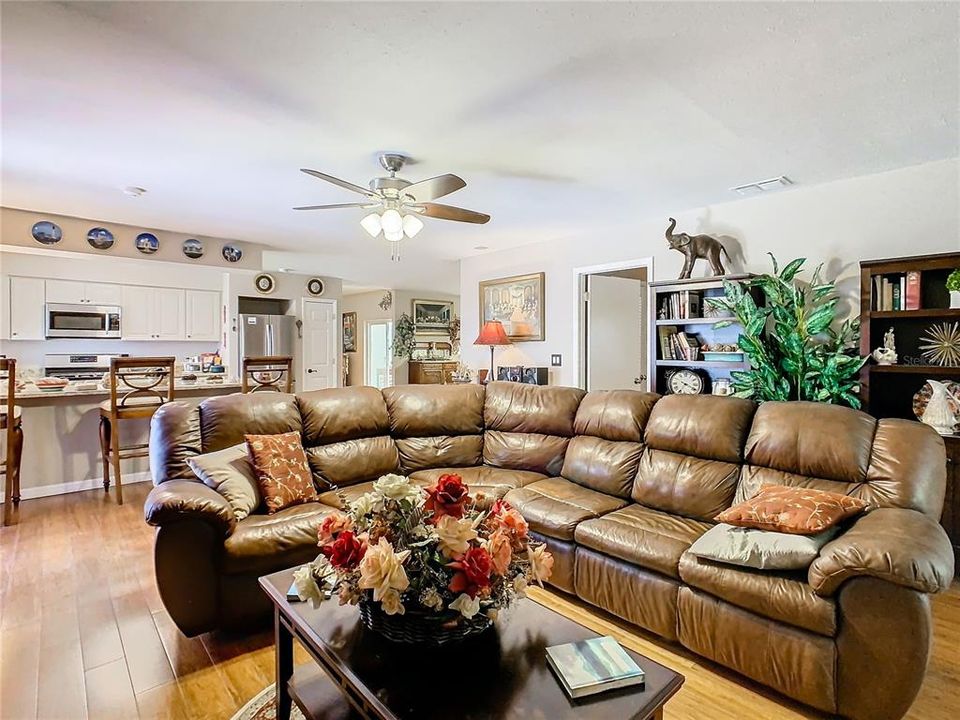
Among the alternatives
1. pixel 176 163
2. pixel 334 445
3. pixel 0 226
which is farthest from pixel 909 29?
pixel 0 226

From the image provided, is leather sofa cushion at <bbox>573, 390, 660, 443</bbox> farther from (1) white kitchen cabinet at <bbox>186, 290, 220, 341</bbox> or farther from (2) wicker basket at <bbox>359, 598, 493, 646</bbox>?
(1) white kitchen cabinet at <bbox>186, 290, 220, 341</bbox>

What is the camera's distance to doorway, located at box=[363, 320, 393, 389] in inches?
402

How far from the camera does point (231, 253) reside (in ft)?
18.2

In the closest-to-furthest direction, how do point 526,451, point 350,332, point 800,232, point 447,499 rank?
1. point 447,499
2. point 526,451
3. point 800,232
4. point 350,332

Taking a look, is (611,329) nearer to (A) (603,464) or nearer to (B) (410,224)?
(A) (603,464)

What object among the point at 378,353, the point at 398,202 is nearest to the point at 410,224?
the point at 398,202

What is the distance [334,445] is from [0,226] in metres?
3.72

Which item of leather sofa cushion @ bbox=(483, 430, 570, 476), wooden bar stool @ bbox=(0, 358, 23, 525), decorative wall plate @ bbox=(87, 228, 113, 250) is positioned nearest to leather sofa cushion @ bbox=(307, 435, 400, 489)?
leather sofa cushion @ bbox=(483, 430, 570, 476)

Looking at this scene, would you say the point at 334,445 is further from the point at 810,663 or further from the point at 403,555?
the point at 810,663

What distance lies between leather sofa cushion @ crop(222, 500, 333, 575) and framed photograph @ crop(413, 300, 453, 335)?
7.98 meters

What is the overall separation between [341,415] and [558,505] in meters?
1.50

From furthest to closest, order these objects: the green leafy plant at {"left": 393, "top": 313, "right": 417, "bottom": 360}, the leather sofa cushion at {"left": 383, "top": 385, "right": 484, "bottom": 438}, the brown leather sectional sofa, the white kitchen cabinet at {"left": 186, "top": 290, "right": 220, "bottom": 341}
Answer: the green leafy plant at {"left": 393, "top": 313, "right": 417, "bottom": 360}, the white kitchen cabinet at {"left": 186, "top": 290, "right": 220, "bottom": 341}, the leather sofa cushion at {"left": 383, "top": 385, "right": 484, "bottom": 438}, the brown leather sectional sofa

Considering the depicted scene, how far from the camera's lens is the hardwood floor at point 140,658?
5.97 feet

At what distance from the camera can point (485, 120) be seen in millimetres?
2520
